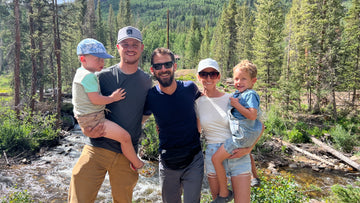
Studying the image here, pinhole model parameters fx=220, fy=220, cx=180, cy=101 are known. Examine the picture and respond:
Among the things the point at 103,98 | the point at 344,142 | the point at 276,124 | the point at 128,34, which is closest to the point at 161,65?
the point at 128,34

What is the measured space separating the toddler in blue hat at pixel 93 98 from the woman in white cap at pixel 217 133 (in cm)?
92

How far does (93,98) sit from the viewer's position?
2.52 meters

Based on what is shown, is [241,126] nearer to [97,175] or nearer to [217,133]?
[217,133]

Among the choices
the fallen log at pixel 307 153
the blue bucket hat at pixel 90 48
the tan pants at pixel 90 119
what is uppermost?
the blue bucket hat at pixel 90 48

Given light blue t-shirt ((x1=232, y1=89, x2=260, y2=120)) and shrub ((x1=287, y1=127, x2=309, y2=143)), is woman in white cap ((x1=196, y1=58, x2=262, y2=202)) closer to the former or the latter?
light blue t-shirt ((x1=232, y1=89, x2=260, y2=120))

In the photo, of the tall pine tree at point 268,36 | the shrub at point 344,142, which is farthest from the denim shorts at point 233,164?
the tall pine tree at point 268,36

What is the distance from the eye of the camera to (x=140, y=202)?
7121 mm

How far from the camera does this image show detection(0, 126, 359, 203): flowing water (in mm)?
7344

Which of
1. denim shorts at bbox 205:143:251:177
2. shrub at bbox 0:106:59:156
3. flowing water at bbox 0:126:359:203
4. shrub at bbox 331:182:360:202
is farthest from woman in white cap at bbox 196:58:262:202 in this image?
shrub at bbox 0:106:59:156

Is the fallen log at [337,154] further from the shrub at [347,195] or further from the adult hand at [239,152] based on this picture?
the adult hand at [239,152]

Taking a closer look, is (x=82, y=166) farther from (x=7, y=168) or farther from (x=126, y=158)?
(x=7, y=168)

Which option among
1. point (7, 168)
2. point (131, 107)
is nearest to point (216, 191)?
point (131, 107)

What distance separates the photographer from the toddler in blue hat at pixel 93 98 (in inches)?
100.0

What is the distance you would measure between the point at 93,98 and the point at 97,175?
1004mm
